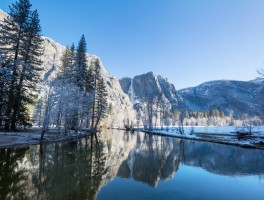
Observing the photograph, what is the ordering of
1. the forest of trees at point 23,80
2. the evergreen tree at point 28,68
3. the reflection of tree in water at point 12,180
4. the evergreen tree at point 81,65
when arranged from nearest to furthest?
the reflection of tree in water at point 12,180 < the forest of trees at point 23,80 < the evergreen tree at point 28,68 < the evergreen tree at point 81,65

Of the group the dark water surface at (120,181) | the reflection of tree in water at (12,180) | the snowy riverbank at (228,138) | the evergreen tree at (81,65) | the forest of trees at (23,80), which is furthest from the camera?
the evergreen tree at (81,65)

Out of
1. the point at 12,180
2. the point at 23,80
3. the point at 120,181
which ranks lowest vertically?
the point at 120,181

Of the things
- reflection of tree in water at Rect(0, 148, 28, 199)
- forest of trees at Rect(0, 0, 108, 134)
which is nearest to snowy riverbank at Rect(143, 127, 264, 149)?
forest of trees at Rect(0, 0, 108, 134)

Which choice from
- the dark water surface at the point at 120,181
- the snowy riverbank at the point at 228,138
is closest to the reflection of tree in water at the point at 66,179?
the dark water surface at the point at 120,181

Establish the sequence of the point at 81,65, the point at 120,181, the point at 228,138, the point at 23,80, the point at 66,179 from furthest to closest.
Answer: the point at 81,65, the point at 228,138, the point at 23,80, the point at 120,181, the point at 66,179

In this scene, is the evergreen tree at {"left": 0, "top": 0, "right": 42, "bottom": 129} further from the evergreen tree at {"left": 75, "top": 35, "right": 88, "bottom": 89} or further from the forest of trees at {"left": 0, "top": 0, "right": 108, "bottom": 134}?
the evergreen tree at {"left": 75, "top": 35, "right": 88, "bottom": 89}

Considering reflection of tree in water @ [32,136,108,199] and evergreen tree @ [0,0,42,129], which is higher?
evergreen tree @ [0,0,42,129]

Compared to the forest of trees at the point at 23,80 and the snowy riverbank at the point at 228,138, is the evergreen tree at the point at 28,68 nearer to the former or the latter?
the forest of trees at the point at 23,80

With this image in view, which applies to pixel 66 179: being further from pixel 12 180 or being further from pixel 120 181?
pixel 120 181

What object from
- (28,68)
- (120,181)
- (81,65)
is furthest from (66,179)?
(81,65)

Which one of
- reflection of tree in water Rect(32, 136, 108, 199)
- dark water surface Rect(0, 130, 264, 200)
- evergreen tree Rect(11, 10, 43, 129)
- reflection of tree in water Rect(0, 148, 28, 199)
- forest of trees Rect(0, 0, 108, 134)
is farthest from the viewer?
evergreen tree Rect(11, 10, 43, 129)

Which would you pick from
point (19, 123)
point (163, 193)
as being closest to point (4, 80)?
point (19, 123)

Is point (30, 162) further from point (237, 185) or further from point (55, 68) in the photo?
point (55, 68)

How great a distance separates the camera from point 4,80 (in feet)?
90.1
